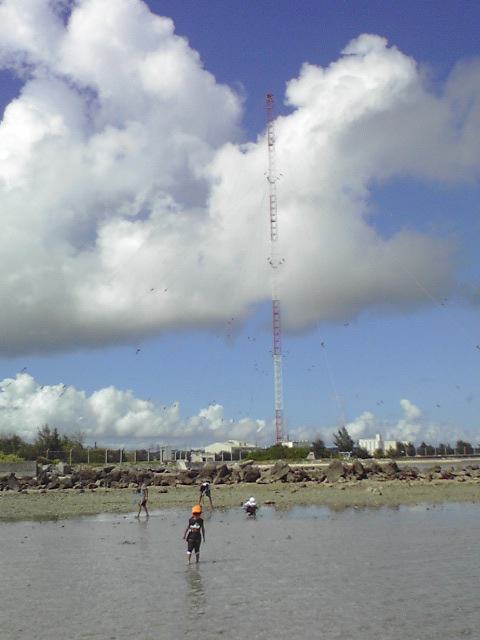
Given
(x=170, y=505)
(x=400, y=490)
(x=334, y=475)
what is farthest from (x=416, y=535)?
(x=334, y=475)

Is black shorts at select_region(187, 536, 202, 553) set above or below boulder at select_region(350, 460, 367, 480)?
below

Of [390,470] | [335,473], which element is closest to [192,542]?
[335,473]

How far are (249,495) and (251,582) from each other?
36066 mm

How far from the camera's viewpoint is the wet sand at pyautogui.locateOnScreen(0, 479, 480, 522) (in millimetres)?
45531

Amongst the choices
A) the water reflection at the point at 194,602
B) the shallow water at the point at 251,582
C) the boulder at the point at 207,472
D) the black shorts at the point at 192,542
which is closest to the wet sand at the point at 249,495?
the boulder at the point at 207,472

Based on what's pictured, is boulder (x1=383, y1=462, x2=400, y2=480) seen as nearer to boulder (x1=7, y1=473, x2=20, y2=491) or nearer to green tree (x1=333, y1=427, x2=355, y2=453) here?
boulder (x1=7, y1=473, x2=20, y2=491)

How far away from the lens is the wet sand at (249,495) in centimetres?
4553

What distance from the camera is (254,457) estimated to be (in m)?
134

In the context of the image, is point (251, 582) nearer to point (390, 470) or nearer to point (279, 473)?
point (279, 473)

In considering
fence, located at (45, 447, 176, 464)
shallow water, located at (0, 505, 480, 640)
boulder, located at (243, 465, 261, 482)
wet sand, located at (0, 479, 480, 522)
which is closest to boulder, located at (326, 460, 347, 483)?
wet sand, located at (0, 479, 480, 522)

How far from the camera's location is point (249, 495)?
180ft

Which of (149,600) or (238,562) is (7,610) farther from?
(238,562)

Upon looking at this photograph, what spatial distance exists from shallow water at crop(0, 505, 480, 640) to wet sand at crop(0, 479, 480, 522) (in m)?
11.3

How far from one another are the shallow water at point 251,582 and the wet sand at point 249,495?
11258mm
